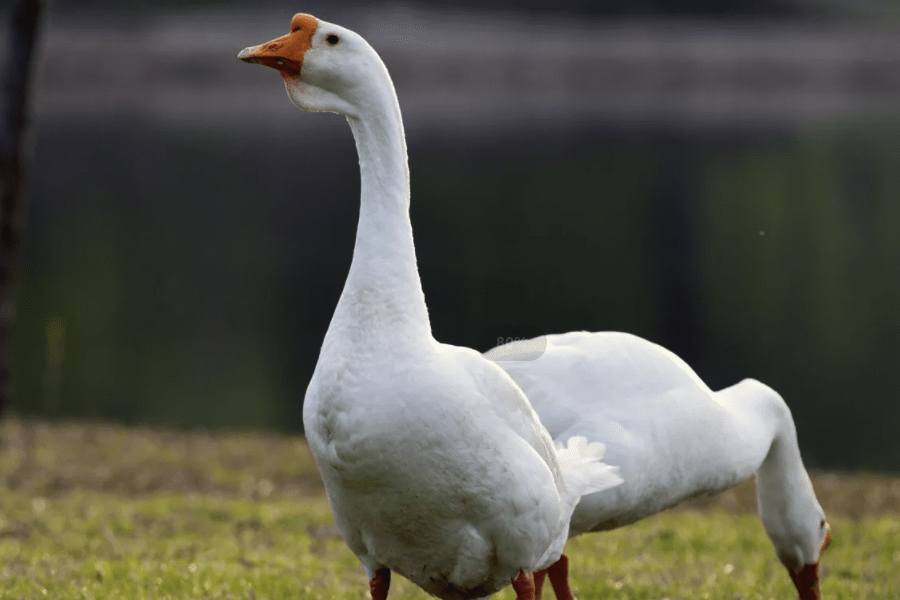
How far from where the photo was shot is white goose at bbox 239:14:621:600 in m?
3.78

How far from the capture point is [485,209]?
36.0 m

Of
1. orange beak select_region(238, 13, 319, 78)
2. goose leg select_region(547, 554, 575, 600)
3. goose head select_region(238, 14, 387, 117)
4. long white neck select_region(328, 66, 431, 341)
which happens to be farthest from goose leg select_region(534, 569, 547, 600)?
orange beak select_region(238, 13, 319, 78)

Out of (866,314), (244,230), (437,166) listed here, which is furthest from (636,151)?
(866,314)

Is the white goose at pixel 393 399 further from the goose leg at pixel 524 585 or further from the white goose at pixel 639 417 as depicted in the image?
the white goose at pixel 639 417

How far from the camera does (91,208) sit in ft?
115

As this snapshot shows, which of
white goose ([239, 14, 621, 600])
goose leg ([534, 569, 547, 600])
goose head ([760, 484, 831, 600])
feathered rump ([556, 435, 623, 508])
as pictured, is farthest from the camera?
goose head ([760, 484, 831, 600])

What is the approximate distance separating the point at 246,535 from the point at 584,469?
354 cm

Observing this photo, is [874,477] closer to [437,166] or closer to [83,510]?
[83,510]

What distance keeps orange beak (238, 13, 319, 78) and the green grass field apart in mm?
2936

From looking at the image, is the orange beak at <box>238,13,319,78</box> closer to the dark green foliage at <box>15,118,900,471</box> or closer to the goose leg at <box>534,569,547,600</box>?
the goose leg at <box>534,569,547,600</box>

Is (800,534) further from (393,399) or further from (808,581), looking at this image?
(393,399)

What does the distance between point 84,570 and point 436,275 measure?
20.0 metres

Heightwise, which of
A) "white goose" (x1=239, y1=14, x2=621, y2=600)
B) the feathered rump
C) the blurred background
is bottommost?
the blurred background

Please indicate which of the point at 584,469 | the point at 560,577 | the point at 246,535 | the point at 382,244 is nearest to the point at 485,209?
the point at 246,535
